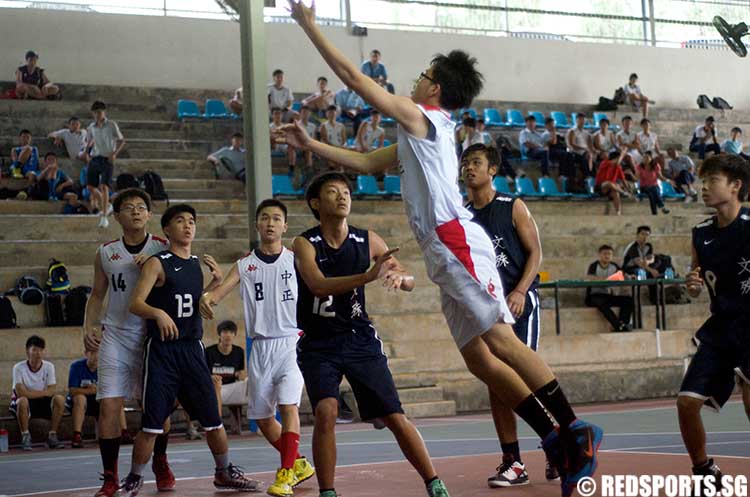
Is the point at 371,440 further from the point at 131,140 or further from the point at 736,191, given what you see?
the point at 131,140

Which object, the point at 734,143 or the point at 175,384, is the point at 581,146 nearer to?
the point at 734,143

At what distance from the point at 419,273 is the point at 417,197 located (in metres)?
12.0

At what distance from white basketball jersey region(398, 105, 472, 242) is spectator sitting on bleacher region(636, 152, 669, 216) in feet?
56.6

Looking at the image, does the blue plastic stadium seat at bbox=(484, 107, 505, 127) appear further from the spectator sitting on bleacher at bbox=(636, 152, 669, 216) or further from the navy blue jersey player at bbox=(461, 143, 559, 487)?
the navy blue jersey player at bbox=(461, 143, 559, 487)

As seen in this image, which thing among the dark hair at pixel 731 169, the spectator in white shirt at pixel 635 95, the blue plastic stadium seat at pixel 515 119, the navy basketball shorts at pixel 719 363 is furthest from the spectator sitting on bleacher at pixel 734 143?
the navy basketball shorts at pixel 719 363

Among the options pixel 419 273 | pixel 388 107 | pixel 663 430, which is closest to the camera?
pixel 388 107

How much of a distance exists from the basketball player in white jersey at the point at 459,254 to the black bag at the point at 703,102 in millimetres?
24453

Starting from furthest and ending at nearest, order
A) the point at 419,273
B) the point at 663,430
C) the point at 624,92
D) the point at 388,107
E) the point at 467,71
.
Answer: the point at 624,92
the point at 419,273
the point at 663,430
the point at 467,71
the point at 388,107

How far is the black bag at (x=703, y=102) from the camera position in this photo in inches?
1154

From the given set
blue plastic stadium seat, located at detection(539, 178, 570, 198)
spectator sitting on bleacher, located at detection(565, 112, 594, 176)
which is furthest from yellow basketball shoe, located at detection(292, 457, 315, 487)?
spectator sitting on bleacher, located at detection(565, 112, 594, 176)

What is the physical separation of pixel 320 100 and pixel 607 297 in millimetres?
7625

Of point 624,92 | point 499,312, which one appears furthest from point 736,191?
point 624,92

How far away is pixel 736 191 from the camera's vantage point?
629 centimetres

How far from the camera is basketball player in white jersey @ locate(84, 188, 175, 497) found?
7895 mm
